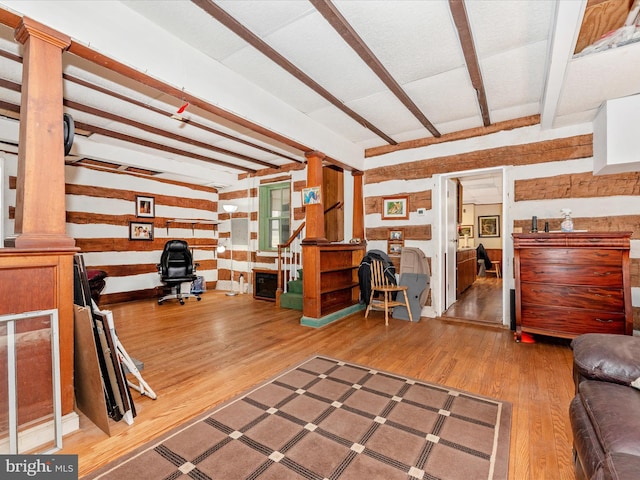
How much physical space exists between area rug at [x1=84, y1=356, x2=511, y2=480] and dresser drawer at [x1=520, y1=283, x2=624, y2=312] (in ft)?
5.70

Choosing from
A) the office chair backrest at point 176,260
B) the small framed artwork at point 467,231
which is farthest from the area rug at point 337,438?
the small framed artwork at point 467,231

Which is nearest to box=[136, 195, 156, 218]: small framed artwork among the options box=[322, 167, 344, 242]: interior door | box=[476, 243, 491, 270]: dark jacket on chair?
box=[322, 167, 344, 242]: interior door

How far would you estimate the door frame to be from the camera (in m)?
4.16

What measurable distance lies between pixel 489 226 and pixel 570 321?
8579 mm

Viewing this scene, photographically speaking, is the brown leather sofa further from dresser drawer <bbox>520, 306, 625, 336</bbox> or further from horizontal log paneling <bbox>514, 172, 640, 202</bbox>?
horizontal log paneling <bbox>514, 172, 640, 202</bbox>

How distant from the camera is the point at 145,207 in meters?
6.22

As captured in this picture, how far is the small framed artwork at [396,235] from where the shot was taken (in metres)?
5.02

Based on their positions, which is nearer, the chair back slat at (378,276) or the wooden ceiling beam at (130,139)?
the wooden ceiling beam at (130,139)

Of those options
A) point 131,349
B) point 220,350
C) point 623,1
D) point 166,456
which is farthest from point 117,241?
point 623,1

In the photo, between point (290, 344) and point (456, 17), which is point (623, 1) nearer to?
point (456, 17)

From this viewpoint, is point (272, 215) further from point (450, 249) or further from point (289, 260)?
point (450, 249)

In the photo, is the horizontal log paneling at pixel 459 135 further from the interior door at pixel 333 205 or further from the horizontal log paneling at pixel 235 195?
the horizontal log paneling at pixel 235 195

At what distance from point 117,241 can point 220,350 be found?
4023 mm

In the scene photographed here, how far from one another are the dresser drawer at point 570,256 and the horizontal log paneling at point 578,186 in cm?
96
